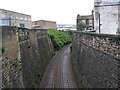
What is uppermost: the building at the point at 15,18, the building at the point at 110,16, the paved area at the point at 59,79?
the building at the point at 15,18

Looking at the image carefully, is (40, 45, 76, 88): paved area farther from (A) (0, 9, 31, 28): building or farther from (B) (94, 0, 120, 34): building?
(A) (0, 9, 31, 28): building

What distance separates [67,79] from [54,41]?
18275 mm

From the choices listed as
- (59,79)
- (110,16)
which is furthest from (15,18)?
(110,16)

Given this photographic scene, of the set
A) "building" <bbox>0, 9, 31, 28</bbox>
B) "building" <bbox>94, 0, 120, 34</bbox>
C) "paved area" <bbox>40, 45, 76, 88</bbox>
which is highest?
"building" <bbox>0, 9, 31, 28</bbox>

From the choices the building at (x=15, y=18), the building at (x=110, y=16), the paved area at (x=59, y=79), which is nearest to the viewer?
the building at (x=110, y=16)

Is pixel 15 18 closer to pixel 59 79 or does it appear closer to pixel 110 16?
pixel 59 79

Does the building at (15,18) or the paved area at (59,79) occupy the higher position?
the building at (15,18)

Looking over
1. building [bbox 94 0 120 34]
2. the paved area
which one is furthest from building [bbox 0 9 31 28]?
building [bbox 94 0 120 34]

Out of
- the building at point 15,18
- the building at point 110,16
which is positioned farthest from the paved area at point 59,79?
the building at point 15,18

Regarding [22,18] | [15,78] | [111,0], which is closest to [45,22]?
[22,18]

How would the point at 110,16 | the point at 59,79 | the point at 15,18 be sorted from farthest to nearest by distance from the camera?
the point at 15,18, the point at 59,79, the point at 110,16

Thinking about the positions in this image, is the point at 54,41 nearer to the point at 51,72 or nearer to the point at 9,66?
the point at 51,72

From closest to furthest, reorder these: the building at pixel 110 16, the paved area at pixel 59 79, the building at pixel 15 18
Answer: the building at pixel 110 16 → the paved area at pixel 59 79 → the building at pixel 15 18

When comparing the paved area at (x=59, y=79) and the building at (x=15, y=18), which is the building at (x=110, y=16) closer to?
the paved area at (x=59, y=79)
